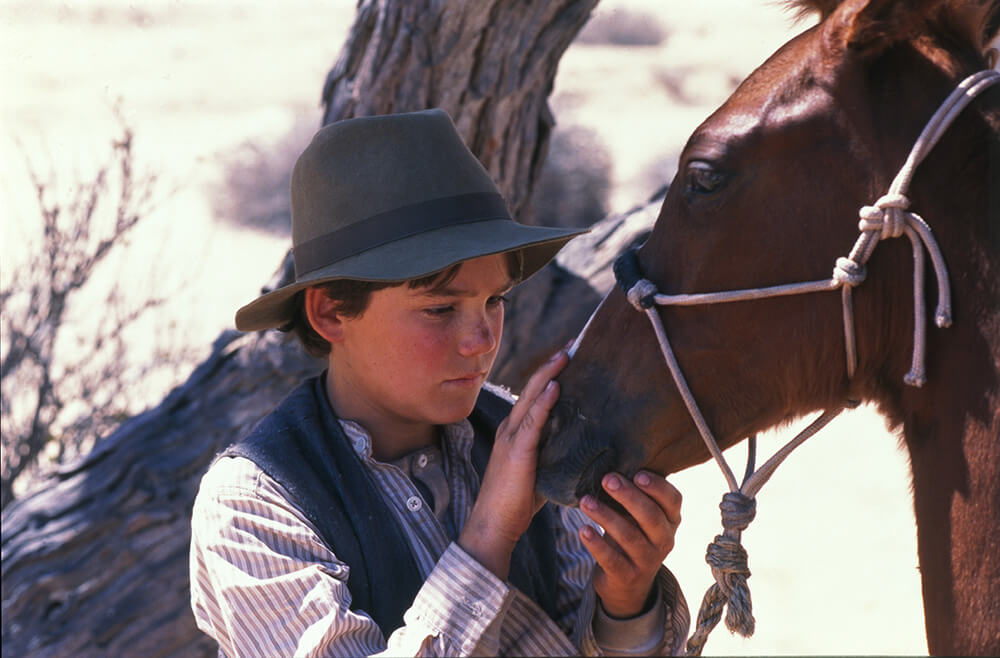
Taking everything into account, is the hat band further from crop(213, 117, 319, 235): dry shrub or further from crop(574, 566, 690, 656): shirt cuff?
crop(213, 117, 319, 235): dry shrub

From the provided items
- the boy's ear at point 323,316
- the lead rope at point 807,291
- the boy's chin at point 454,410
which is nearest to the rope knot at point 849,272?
the lead rope at point 807,291

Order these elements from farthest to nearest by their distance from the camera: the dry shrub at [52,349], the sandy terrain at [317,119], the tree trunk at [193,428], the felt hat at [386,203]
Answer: the sandy terrain at [317,119], the dry shrub at [52,349], the tree trunk at [193,428], the felt hat at [386,203]

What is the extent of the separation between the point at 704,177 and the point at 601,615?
83 centimetres

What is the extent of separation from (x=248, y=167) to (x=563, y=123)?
3.58m

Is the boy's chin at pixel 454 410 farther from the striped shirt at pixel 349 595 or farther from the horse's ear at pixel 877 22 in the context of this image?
the horse's ear at pixel 877 22

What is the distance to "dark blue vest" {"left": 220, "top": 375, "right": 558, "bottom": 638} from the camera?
1978 mm

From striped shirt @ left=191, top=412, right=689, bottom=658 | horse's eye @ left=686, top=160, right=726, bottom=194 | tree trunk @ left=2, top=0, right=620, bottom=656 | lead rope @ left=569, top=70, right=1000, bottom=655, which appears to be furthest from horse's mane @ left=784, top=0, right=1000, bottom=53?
tree trunk @ left=2, top=0, right=620, bottom=656

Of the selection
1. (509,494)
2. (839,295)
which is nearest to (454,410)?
(509,494)

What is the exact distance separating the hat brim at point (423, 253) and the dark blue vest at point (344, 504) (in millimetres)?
245

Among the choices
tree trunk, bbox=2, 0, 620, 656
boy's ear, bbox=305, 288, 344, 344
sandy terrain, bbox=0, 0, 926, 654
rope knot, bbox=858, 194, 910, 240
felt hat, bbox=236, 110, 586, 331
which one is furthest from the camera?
sandy terrain, bbox=0, 0, 926, 654

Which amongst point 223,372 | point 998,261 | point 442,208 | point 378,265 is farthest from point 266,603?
point 223,372

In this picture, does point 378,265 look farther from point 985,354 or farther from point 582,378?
point 985,354

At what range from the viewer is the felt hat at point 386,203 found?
205 cm

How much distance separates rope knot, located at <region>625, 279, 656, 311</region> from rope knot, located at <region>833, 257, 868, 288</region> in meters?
0.30
